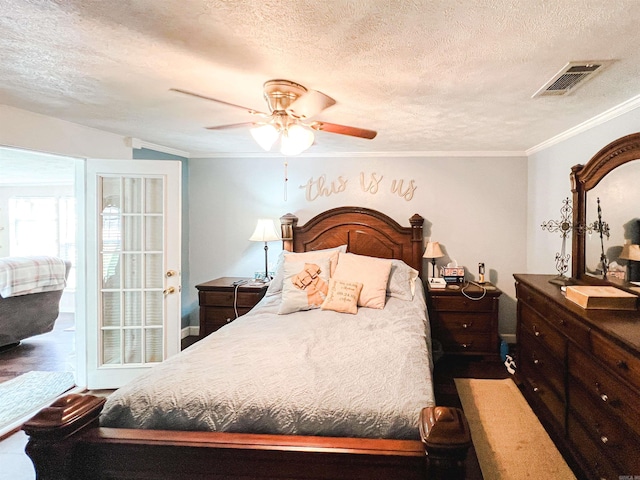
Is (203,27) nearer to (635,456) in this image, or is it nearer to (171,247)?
(171,247)

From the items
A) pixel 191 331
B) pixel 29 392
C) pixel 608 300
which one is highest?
pixel 608 300

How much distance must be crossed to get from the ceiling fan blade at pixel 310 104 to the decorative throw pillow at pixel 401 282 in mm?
1641

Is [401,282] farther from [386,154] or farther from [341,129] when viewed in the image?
[341,129]

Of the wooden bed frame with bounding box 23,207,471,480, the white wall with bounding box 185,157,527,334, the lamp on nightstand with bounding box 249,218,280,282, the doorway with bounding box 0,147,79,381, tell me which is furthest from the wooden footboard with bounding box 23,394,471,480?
the doorway with bounding box 0,147,79,381

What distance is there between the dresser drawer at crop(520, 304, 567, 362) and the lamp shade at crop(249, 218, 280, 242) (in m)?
2.46

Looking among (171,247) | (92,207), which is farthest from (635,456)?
(92,207)

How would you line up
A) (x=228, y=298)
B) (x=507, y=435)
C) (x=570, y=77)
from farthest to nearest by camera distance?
(x=228, y=298), (x=507, y=435), (x=570, y=77)

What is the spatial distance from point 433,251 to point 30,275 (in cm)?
462

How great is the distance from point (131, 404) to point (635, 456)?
7.01 feet

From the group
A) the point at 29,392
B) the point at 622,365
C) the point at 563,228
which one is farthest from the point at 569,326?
the point at 29,392

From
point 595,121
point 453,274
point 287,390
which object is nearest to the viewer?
point 287,390

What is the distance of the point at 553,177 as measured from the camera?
3.31 metres

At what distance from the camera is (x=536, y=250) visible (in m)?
3.68

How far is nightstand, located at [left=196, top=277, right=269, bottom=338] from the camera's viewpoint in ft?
11.8
